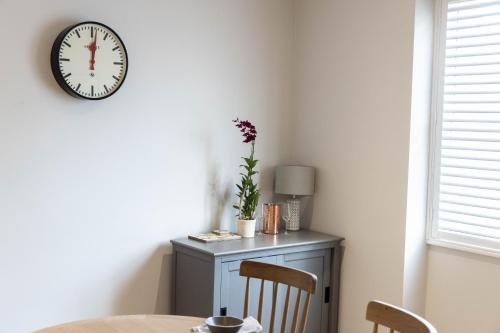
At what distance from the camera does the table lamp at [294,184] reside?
3.66 metres

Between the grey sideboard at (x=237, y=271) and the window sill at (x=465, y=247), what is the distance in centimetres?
57

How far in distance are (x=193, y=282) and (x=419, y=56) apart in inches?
67.5

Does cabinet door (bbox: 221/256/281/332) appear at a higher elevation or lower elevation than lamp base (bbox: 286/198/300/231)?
lower

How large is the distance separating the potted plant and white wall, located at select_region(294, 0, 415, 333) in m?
0.46

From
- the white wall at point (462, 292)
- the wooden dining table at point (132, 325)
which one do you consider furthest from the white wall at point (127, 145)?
the white wall at point (462, 292)

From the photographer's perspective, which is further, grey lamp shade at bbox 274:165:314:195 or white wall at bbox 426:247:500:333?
grey lamp shade at bbox 274:165:314:195

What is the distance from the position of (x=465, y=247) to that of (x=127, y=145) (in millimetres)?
1858

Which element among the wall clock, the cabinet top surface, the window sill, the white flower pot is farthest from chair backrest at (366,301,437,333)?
the wall clock

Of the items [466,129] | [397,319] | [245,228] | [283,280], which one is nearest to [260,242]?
[245,228]

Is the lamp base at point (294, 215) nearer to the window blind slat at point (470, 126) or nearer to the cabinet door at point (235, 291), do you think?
the cabinet door at point (235, 291)

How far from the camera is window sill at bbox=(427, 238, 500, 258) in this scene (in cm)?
306

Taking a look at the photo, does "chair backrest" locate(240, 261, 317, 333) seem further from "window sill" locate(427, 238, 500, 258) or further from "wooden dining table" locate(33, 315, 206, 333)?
"window sill" locate(427, 238, 500, 258)

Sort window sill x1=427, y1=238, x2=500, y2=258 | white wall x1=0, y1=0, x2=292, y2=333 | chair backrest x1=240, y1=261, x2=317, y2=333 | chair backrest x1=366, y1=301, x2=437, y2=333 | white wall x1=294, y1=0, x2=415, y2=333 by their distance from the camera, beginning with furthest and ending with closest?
white wall x1=294, y1=0, x2=415, y2=333 < window sill x1=427, y1=238, x2=500, y2=258 < white wall x1=0, y1=0, x2=292, y2=333 < chair backrest x1=240, y1=261, x2=317, y2=333 < chair backrest x1=366, y1=301, x2=437, y2=333

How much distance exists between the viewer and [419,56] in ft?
10.7
